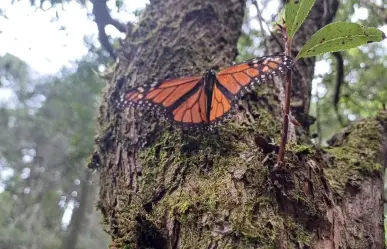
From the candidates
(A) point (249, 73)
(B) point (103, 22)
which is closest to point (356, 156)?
(A) point (249, 73)

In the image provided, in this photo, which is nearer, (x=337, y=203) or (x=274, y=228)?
(x=274, y=228)

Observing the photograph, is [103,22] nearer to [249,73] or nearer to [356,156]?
[249,73]

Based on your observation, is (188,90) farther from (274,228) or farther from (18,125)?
(18,125)

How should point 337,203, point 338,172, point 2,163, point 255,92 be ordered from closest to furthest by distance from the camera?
point 337,203 → point 338,172 → point 255,92 → point 2,163

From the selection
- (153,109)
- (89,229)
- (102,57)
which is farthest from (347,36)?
(89,229)

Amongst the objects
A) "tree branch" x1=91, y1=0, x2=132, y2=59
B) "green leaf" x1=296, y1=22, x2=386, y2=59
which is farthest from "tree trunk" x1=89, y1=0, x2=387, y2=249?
"tree branch" x1=91, y1=0, x2=132, y2=59

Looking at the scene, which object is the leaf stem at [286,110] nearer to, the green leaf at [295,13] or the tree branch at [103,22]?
the green leaf at [295,13]

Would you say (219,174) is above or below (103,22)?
below

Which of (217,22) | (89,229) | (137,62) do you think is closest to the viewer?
(137,62)
